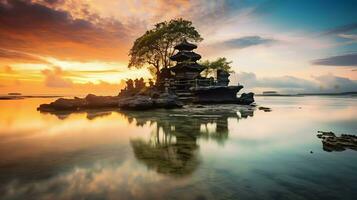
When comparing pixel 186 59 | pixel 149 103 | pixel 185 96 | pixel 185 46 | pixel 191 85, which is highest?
pixel 185 46

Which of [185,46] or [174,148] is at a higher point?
[185,46]

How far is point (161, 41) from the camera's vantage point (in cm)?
4841

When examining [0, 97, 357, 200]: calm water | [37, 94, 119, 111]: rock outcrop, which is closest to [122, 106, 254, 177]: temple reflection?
[0, 97, 357, 200]: calm water

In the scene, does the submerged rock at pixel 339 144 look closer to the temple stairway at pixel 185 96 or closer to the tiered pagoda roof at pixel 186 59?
the temple stairway at pixel 185 96

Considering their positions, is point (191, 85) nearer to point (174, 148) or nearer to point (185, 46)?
point (185, 46)

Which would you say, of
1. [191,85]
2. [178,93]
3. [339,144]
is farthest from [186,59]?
[339,144]

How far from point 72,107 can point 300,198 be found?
3480cm

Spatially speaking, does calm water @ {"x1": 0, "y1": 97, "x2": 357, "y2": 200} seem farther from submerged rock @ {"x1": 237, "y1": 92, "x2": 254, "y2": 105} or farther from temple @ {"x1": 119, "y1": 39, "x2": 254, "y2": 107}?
submerged rock @ {"x1": 237, "y1": 92, "x2": 254, "y2": 105}

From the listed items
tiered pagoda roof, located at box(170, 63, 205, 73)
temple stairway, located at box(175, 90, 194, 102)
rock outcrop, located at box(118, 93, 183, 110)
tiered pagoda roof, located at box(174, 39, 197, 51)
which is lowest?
rock outcrop, located at box(118, 93, 183, 110)

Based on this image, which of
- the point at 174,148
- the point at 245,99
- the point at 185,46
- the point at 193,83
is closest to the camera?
the point at 174,148

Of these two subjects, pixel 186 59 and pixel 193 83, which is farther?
pixel 186 59

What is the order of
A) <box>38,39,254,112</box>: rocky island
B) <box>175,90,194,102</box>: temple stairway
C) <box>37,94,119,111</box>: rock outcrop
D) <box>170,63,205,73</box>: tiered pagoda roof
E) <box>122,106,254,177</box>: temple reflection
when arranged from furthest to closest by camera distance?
<box>170,63,205,73</box>: tiered pagoda roof → <box>175,90,194,102</box>: temple stairway → <box>37,94,119,111</box>: rock outcrop → <box>38,39,254,112</box>: rocky island → <box>122,106,254,177</box>: temple reflection

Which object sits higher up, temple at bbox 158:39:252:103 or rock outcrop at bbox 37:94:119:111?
temple at bbox 158:39:252:103

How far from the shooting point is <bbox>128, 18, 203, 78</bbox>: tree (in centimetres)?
4759
